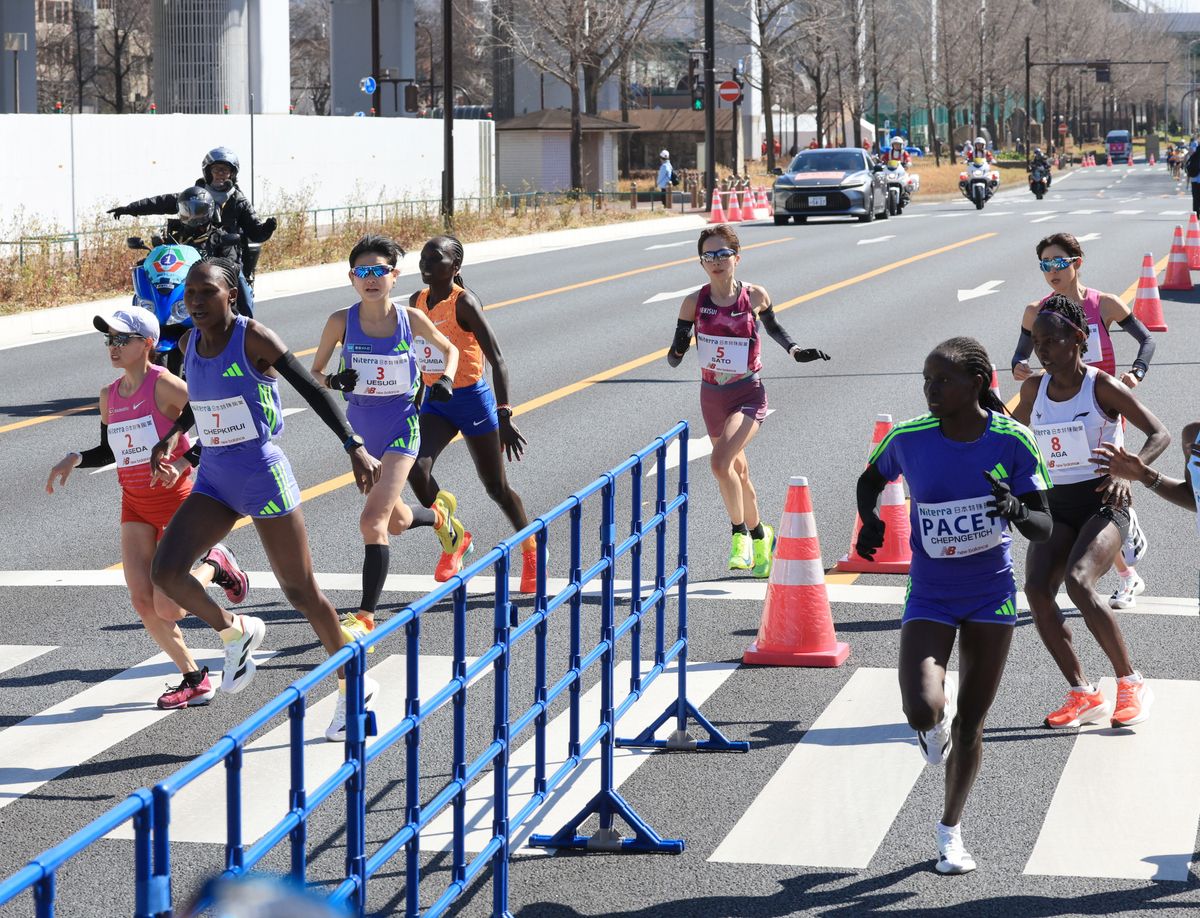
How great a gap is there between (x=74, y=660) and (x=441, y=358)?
88.9 inches

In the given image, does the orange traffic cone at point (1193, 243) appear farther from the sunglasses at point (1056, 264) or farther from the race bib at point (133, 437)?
the race bib at point (133, 437)

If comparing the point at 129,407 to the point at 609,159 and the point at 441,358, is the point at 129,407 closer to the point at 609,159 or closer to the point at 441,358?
the point at 441,358

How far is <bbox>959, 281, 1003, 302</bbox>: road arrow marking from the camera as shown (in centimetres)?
2602

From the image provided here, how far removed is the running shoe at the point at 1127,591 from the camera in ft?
30.5

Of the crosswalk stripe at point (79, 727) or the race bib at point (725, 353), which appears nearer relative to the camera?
the crosswalk stripe at point (79, 727)

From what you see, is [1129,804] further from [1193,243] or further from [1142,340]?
[1193,243]

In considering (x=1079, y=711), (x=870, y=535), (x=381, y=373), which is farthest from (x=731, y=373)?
(x=870, y=535)

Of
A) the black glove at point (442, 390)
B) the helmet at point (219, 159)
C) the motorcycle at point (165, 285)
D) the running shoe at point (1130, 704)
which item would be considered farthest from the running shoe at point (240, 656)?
the helmet at point (219, 159)

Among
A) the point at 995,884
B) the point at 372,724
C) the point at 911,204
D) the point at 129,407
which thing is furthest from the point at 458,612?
the point at 911,204

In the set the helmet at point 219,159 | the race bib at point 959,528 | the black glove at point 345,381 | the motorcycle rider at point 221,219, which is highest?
the helmet at point 219,159

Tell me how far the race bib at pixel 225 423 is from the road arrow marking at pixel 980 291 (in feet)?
64.3

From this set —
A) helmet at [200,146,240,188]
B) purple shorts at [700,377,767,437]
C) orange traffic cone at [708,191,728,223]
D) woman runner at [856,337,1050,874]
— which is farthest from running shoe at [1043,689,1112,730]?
orange traffic cone at [708,191,728,223]

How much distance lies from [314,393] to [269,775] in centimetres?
146

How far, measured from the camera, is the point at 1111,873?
5.73 metres
